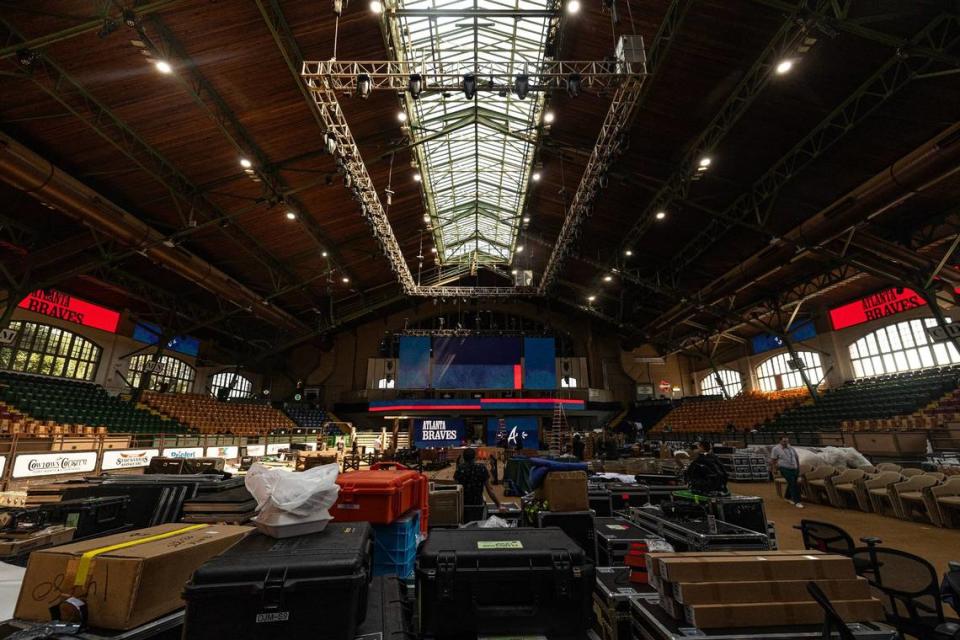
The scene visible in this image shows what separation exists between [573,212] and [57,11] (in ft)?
36.5

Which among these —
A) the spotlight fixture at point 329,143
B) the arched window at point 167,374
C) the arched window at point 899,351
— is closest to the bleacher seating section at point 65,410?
the arched window at point 167,374

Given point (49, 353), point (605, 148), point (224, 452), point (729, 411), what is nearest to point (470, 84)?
point (605, 148)

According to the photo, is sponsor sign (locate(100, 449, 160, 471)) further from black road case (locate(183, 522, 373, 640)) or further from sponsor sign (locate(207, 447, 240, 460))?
black road case (locate(183, 522, 373, 640))

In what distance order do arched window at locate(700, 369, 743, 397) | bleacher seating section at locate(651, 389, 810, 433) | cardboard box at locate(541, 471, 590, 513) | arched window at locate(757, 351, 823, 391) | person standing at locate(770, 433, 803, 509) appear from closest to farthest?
1. cardboard box at locate(541, 471, 590, 513)
2. person standing at locate(770, 433, 803, 509)
3. bleacher seating section at locate(651, 389, 810, 433)
4. arched window at locate(757, 351, 823, 391)
5. arched window at locate(700, 369, 743, 397)

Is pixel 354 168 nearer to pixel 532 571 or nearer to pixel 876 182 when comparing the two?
pixel 532 571

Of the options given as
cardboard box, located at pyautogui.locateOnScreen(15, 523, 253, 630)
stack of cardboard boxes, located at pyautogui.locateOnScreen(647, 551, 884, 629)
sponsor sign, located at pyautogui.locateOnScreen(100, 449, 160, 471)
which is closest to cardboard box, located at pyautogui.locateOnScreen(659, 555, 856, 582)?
stack of cardboard boxes, located at pyautogui.locateOnScreen(647, 551, 884, 629)

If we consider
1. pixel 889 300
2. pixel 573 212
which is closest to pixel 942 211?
pixel 889 300

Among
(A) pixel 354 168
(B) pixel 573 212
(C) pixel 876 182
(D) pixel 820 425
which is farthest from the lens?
(D) pixel 820 425

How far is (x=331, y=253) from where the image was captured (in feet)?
49.1

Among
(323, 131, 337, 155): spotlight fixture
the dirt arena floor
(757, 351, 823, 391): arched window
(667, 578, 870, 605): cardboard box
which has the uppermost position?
(323, 131, 337, 155): spotlight fixture

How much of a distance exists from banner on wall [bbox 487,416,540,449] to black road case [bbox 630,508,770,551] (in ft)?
61.7

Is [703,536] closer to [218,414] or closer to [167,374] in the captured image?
[218,414]

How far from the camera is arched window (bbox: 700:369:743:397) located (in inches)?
881

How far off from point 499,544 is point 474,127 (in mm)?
12490
